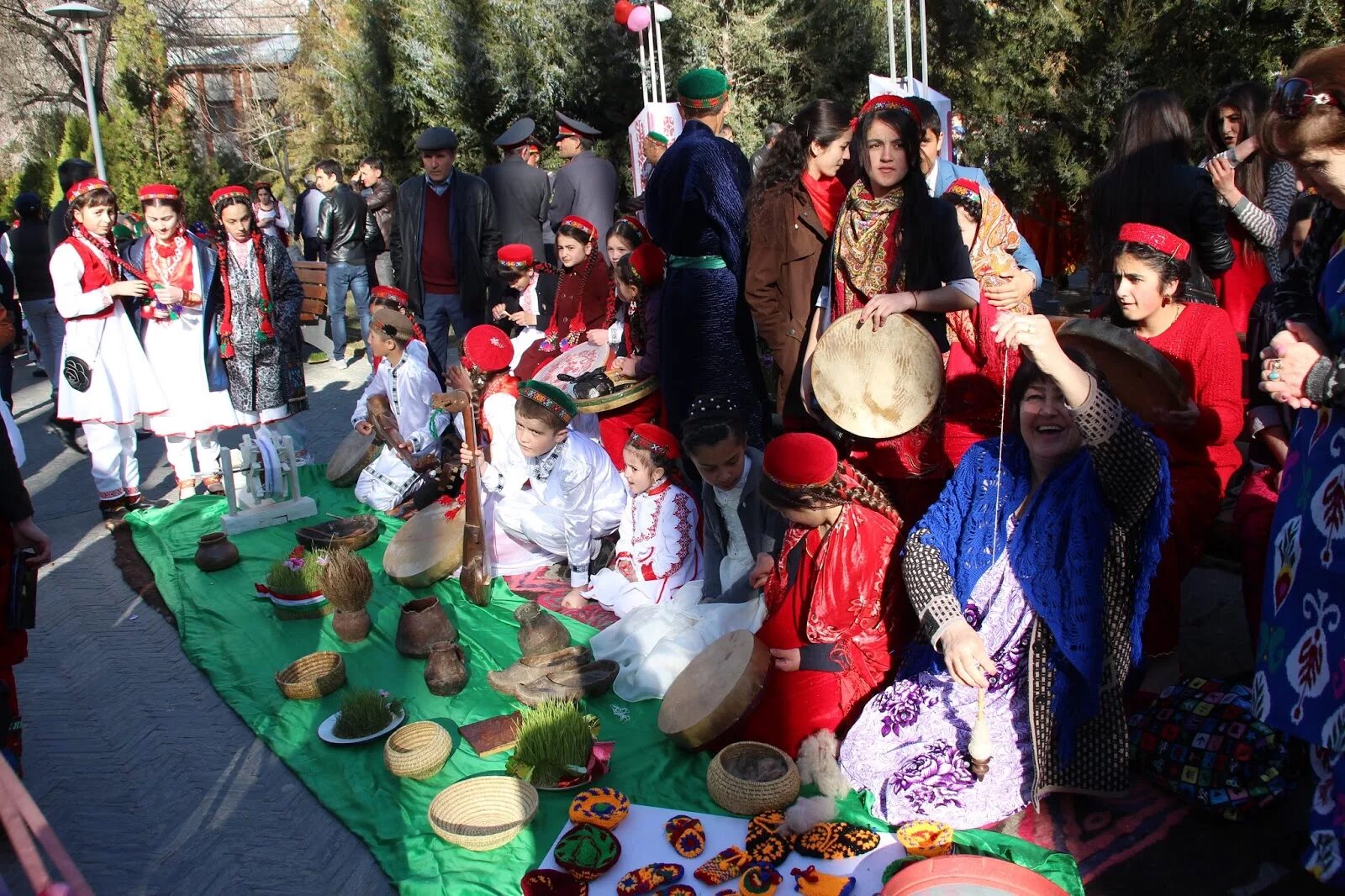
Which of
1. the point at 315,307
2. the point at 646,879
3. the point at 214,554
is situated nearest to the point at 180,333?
the point at 214,554

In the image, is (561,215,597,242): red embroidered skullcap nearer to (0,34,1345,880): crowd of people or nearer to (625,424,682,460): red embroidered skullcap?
(0,34,1345,880): crowd of people

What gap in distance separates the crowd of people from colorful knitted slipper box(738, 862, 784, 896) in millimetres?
499

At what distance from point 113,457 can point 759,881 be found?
5.36m

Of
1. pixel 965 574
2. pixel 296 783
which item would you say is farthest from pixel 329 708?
pixel 965 574

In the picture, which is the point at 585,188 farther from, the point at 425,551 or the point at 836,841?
the point at 836,841

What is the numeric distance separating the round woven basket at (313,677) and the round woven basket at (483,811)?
3.61 feet

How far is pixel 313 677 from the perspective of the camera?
4.11 metres

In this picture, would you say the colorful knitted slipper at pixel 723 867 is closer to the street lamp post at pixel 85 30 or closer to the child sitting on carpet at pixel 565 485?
the child sitting on carpet at pixel 565 485

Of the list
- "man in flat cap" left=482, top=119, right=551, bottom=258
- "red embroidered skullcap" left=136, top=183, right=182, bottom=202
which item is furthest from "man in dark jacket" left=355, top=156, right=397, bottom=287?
"red embroidered skullcap" left=136, top=183, right=182, bottom=202

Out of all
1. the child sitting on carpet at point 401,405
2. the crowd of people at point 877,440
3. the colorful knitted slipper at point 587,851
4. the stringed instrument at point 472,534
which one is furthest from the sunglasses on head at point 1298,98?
the child sitting on carpet at point 401,405

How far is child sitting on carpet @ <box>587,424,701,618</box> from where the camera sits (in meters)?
4.58

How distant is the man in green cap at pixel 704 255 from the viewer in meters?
4.64

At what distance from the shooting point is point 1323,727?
2.18 m

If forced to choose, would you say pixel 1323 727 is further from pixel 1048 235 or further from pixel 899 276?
pixel 1048 235
